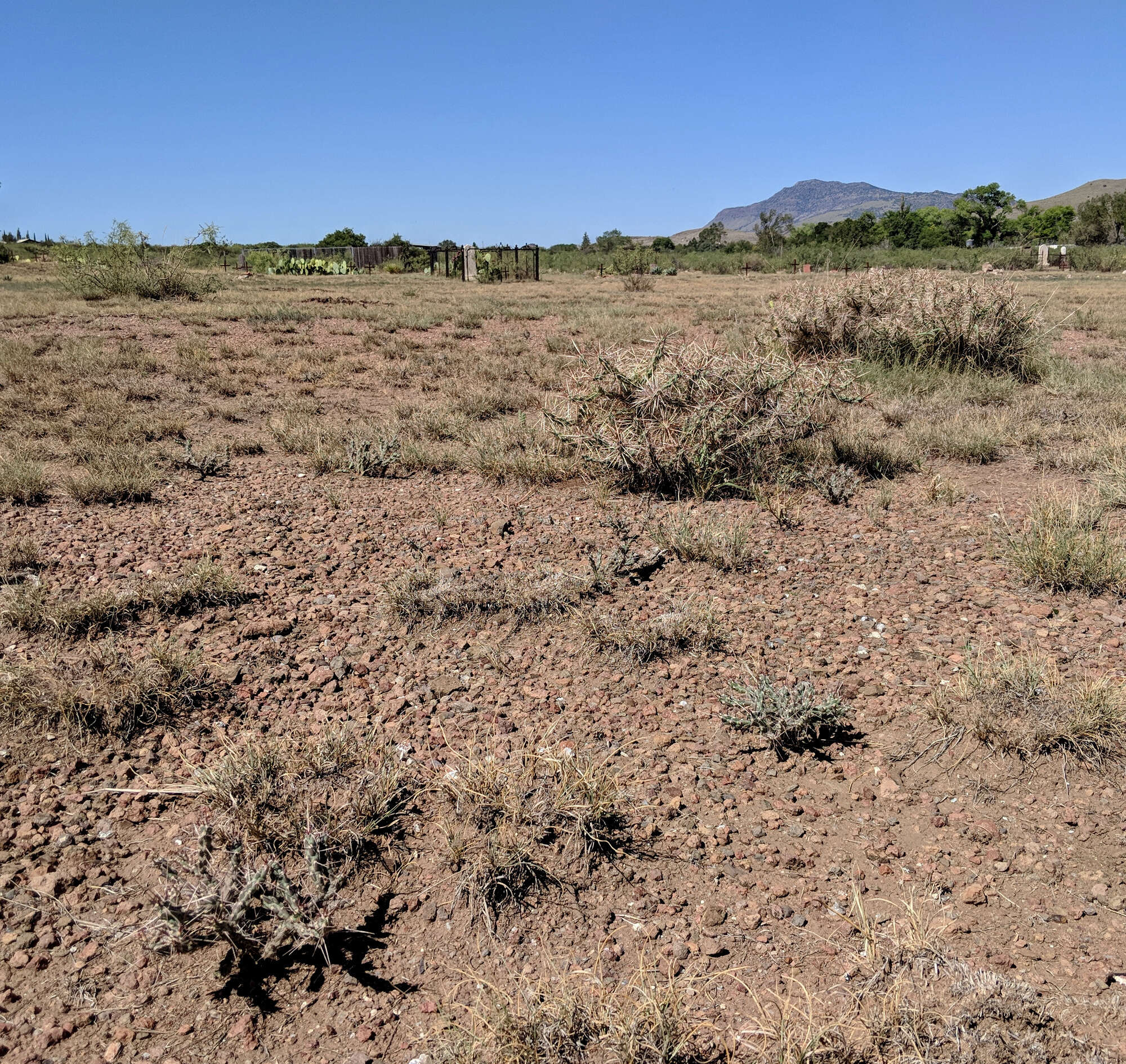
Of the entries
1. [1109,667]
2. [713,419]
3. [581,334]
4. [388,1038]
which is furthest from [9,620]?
[581,334]

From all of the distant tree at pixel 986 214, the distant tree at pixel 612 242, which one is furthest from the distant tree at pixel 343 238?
the distant tree at pixel 986 214

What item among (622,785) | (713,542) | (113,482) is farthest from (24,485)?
(622,785)

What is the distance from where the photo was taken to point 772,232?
51.9m

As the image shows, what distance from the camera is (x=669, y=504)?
16.2 ft

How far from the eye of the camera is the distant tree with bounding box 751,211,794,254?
162ft

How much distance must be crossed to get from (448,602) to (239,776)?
1.27 meters

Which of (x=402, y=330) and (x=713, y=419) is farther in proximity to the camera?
(x=402, y=330)

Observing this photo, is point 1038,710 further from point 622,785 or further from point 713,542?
point 713,542

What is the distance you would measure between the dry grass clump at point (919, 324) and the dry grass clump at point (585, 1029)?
23.6 ft

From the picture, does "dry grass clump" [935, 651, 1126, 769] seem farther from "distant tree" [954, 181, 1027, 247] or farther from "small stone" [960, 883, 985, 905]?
"distant tree" [954, 181, 1027, 247]

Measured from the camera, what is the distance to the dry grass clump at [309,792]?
7.67 feet

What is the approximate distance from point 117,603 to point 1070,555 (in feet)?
13.8

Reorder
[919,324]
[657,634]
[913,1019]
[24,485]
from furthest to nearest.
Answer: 1. [919,324]
2. [24,485]
3. [657,634]
4. [913,1019]

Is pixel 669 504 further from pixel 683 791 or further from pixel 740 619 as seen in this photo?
pixel 683 791
